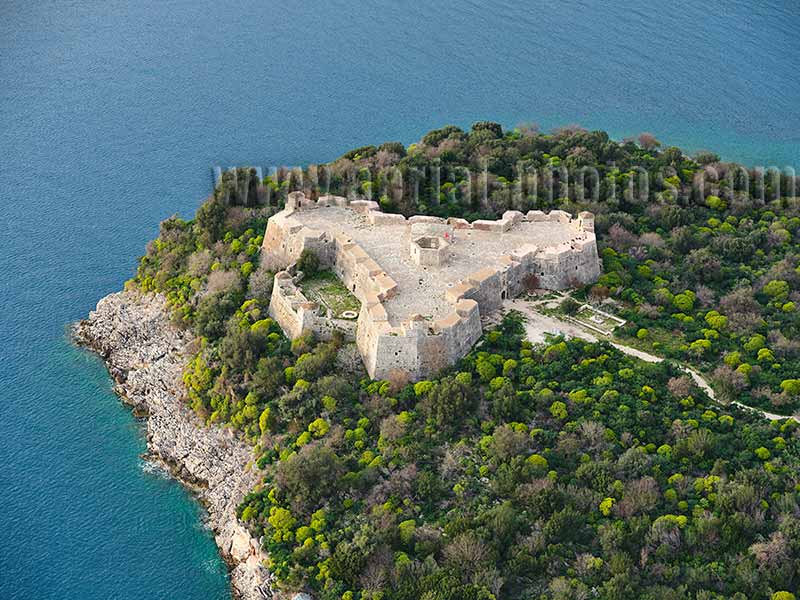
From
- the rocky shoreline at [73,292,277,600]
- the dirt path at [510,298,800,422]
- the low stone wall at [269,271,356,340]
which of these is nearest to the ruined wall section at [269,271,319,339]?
the low stone wall at [269,271,356,340]

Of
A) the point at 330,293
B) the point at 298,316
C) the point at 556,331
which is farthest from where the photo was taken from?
the point at 330,293

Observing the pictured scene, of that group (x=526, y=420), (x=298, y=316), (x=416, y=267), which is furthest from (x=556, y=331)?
(x=298, y=316)

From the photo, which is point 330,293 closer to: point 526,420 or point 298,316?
point 298,316

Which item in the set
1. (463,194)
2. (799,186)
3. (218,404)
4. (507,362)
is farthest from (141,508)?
(799,186)

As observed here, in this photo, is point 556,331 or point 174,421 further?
point 556,331

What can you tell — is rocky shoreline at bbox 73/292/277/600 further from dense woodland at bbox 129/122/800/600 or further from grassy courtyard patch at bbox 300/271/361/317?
grassy courtyard patch at bbox 300/271/361/317

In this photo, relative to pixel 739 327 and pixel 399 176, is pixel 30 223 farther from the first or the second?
pixel 739 327

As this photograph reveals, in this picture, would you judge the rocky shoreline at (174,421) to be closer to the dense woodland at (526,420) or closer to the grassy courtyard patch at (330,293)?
the dense woodland at (526,420)
